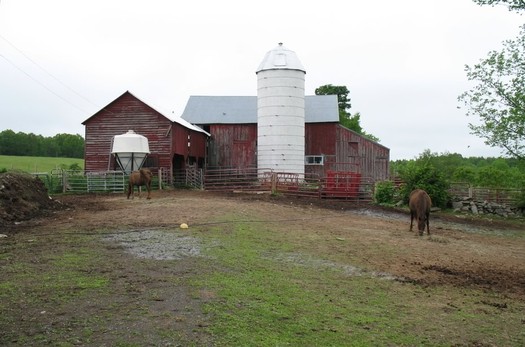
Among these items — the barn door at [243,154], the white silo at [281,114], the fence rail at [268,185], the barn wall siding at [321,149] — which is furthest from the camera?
the barn door at [243,154]

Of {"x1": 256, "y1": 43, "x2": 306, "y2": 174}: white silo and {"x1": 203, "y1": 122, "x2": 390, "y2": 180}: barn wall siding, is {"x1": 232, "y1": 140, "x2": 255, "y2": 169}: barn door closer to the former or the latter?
{"x1": 203, "y1": 122, "x2": 390, "y2": 180}: barn wall siding

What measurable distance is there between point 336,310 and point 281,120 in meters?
28.5

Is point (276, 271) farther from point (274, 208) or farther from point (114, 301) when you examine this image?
point (274, 208)

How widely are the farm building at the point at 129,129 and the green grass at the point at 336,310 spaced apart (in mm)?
22889

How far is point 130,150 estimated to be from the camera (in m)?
30.3

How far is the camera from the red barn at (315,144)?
1528 inches

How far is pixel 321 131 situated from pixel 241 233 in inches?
1068

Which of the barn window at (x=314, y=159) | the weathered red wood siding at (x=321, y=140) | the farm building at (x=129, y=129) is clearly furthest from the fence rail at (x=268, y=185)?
the weathered red wood siding at (x=321, y=140)

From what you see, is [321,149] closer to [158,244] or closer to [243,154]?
[243,154]

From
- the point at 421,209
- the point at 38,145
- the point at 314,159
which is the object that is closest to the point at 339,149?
the point at 314,159

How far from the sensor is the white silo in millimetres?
34938

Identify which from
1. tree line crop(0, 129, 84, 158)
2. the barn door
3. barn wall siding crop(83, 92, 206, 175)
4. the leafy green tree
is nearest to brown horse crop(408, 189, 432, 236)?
barn wall siding crop(83, 92, 206, 175)

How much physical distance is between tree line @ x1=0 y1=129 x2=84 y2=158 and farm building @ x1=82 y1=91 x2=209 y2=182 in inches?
2095

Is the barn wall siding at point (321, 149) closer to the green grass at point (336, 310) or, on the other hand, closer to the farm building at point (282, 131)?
the farm building at point (282, 131)
